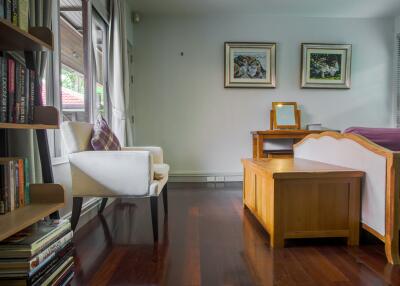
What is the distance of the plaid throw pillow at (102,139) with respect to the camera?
1.94 m

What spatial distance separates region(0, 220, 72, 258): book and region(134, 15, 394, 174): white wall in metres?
2.71

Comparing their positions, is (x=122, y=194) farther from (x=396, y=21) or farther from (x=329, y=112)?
(x=396, y=21)

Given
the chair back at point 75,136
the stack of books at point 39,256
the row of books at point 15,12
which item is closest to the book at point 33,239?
the stack of books at point 39,256

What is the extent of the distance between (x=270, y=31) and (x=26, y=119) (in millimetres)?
3635

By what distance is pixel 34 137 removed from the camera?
1.37 m

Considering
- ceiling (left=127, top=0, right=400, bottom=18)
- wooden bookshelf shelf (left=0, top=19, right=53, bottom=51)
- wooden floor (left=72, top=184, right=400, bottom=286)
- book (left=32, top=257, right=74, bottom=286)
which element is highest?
ceiling (left=127, top=0, right=400, bottom=18)

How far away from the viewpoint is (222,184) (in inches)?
149

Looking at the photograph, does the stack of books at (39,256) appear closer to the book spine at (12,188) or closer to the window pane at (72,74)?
the book spine at (12,188)

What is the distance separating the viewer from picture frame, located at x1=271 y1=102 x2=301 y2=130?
3.83 metres

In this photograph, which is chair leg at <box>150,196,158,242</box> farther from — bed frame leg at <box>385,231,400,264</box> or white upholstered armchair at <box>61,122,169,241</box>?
bed frame leg at <box>385,231,400,264</box>

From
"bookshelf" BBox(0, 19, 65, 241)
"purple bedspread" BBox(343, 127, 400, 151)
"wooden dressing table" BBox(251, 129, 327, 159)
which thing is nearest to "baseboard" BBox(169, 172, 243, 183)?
"wooden dressing table" BBox(251, 129, 327, 159)

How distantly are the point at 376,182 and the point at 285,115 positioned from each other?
2.36 metres

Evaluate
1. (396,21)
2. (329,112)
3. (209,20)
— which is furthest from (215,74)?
(396,21)

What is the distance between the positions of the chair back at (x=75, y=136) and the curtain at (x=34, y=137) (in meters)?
0.40
